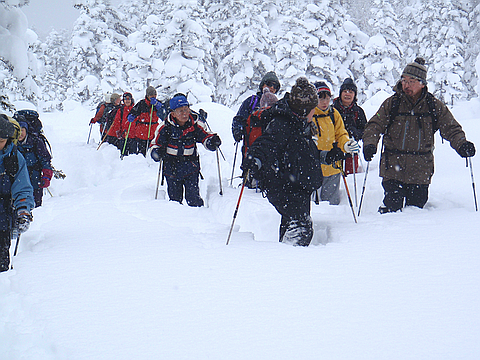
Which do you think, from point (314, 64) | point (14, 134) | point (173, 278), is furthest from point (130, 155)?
point (314, 64)

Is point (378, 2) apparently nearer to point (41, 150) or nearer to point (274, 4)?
point (274, 4)

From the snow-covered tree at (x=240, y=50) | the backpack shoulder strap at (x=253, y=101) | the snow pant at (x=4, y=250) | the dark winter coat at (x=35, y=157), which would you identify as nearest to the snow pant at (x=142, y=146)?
the dark winter coat at (x=35, y=157)

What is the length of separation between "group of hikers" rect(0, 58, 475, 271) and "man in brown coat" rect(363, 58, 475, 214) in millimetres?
12

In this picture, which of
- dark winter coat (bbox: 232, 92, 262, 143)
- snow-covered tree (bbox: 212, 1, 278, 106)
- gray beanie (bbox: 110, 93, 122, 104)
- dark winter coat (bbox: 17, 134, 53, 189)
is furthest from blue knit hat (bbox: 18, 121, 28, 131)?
snow-covered tree (bbox: 212, 1, 278, 106)

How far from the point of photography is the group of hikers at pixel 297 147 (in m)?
3.83

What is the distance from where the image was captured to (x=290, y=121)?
401 centimetres

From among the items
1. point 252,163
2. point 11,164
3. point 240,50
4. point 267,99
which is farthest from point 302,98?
point 240,50

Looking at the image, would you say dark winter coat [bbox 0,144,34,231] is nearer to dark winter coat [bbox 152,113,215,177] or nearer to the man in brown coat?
dark winter coat [bbox 152,113,215,177]

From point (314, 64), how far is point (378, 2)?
7.21m

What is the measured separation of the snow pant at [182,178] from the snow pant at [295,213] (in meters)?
3.11

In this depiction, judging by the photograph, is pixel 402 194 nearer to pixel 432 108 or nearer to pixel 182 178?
pixel 432 108

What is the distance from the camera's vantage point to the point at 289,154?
4.02m

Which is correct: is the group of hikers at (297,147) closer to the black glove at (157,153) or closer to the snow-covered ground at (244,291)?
the black glove at (157,153)

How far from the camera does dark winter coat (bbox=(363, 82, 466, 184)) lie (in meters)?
4.82
